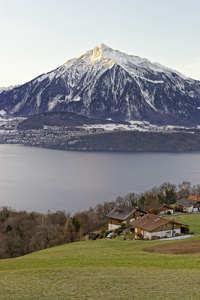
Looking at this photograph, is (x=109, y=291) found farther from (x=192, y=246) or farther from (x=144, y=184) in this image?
(x=144, y=184)

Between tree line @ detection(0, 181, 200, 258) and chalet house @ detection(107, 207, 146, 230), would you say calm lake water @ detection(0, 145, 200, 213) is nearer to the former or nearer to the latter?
tree line @ detection(0, 181, 200, 258)

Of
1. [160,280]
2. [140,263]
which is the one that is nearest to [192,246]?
[140,263]

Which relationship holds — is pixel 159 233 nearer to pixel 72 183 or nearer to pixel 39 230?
pixel 39 230

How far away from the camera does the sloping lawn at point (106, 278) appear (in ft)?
49.0

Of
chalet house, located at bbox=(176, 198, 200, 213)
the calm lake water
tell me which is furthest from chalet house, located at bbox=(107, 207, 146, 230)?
the calm lake water

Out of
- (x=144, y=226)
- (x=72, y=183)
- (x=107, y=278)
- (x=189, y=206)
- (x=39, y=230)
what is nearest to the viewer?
(x=107, y=278)

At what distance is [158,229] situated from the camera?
1356 inches

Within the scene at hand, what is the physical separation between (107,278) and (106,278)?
51 millimetres

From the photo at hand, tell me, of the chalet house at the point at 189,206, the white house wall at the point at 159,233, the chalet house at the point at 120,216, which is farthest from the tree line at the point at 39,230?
the white house wall at the point at 159,233

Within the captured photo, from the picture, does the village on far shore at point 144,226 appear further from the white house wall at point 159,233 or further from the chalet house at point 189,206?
the chalet house at point 189,206

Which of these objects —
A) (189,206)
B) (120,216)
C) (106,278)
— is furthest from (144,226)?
(189,206)

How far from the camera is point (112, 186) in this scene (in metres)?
96.7

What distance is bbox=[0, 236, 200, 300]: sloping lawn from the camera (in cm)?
1494

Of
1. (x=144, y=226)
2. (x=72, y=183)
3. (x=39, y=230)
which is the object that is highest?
(x=72, y=183)
